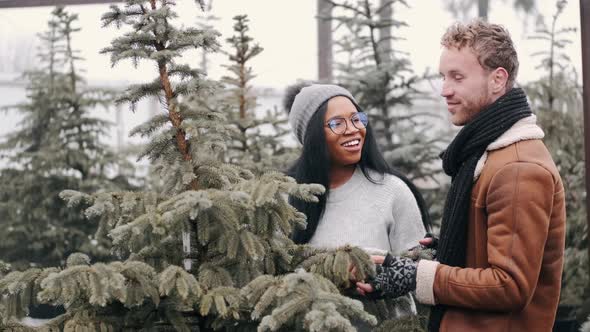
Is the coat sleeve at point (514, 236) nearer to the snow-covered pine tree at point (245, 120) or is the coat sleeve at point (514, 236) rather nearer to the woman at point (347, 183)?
the woman at point (347, 183)

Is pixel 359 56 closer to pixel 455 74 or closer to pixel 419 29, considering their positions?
pixel 419 29

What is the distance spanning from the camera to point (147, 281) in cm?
255

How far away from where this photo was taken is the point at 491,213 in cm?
236

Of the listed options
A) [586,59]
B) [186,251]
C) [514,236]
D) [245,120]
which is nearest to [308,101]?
[186,251]

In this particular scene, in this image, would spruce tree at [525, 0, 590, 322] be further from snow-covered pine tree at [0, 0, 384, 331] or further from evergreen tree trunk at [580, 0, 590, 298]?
snow-covered pine tree at [0, 0, 384, 331]

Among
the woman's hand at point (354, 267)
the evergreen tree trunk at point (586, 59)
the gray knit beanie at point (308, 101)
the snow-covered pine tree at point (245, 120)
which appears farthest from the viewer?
the snow-covered pine tree at point (245, 120)

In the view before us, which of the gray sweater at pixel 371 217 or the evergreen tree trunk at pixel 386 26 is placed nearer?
the gray sweater at pixel 371 217

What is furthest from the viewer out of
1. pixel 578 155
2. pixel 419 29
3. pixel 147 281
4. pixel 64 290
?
pixel 419 29

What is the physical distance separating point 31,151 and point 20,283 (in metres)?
4.33

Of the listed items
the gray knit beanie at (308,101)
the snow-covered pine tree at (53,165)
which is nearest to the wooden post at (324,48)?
the snow-covered pine tree at (53,165)

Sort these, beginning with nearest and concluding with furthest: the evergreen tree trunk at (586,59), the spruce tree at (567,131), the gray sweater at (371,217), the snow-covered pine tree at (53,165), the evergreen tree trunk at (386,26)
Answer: the gray sweater at (371,217)
the evergreen tree trunk at (586,59)
the spruce tree at (567,131)
the evergreen tree trunk at (386,26)
the snow-covered pine tree at (53,165)

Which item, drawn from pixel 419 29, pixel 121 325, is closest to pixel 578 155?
pixel 419 29

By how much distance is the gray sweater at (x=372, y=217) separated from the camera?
11.0 feet

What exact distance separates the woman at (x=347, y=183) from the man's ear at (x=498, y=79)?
1013 mm
